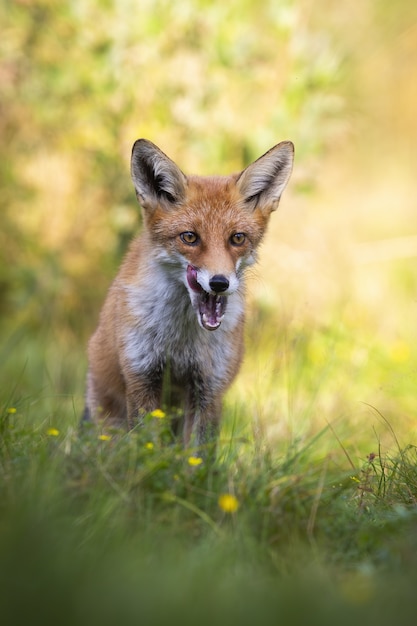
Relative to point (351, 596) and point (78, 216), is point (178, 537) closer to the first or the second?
point (351, 596)

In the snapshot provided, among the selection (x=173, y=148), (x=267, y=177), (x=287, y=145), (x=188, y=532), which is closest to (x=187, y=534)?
(x=188, y=532)

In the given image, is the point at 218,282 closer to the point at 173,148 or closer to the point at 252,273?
the point at 252,273

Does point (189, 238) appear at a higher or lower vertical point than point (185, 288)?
higher

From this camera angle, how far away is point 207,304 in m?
4.01

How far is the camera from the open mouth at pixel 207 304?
13.0ft

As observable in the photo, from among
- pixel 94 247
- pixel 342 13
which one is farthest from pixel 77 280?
pixel 342 13

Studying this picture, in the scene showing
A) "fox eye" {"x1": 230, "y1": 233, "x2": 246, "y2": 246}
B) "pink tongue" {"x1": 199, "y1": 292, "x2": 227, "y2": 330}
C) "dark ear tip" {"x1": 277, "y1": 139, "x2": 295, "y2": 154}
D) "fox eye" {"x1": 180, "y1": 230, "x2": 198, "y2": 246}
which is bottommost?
"pink tongue" {"x1": 199, "y1": 292, "x2": 227, "y2": 330}

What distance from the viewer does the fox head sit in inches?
156

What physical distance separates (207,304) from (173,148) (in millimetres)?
4230

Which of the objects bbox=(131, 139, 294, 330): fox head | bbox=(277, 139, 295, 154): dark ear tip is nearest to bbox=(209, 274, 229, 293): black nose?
bbox=(131, 139, 294, 330): fox head

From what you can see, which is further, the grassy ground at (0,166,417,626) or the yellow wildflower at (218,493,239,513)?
the yellow wildflower at (218,493,239,513)

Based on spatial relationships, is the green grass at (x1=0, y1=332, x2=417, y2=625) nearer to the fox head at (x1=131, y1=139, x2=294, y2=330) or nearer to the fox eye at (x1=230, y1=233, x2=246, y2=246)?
the fox head at (x1=131, y1=139, x2=294, y2=330)

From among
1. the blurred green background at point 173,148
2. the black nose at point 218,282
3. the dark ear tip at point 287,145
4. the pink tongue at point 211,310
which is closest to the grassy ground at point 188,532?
the pink tongue at point 211,310

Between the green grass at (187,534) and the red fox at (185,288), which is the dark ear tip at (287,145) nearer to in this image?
the red fox at (185,288)
